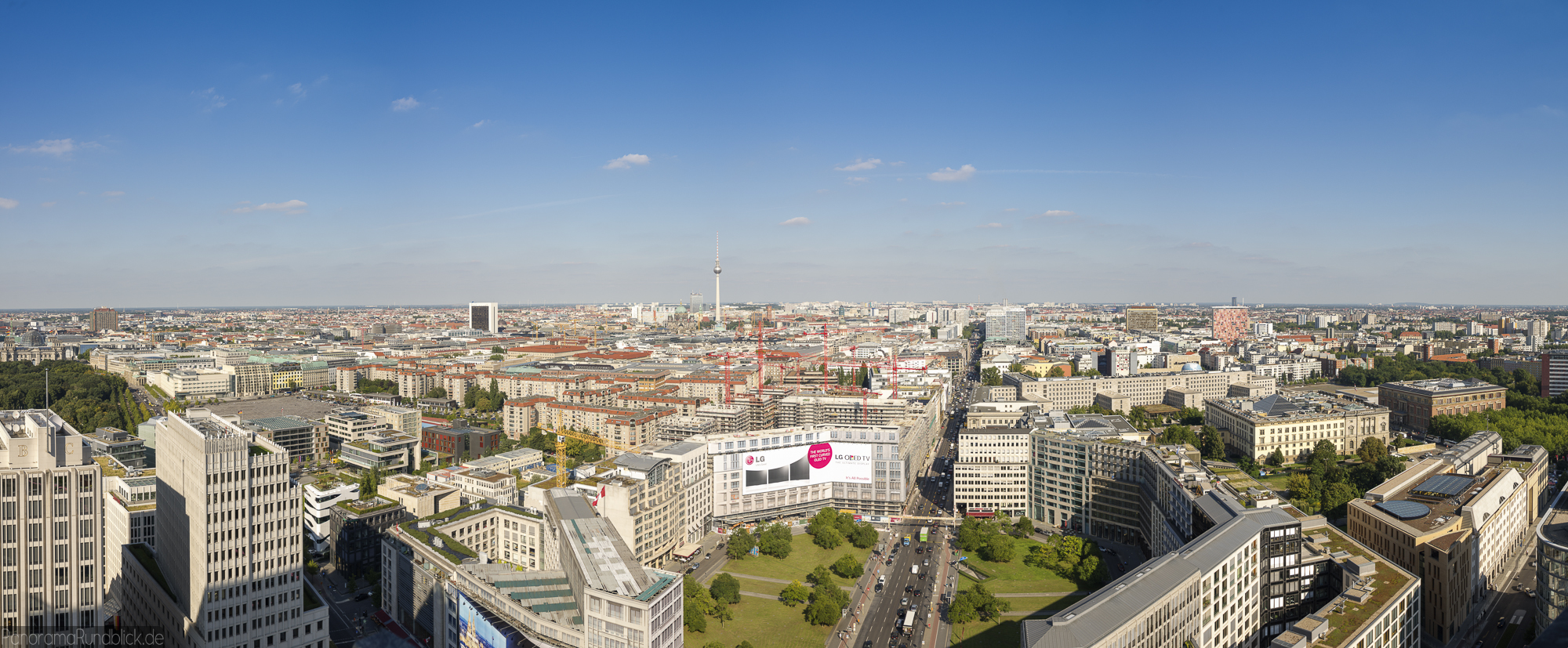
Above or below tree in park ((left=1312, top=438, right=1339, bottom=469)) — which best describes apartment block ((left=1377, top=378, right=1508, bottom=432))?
above

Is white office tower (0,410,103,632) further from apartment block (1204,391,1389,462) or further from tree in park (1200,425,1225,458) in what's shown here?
Result: apartment block (1204,391,1389,462)

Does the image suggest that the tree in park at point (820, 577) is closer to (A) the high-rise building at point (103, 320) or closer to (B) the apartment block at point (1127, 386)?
(B) the apartment block at point (1127, 386)

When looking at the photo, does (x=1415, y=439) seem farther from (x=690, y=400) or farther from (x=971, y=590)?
(x=690, y=400)

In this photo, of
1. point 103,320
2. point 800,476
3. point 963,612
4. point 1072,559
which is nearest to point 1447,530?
point 1072,559

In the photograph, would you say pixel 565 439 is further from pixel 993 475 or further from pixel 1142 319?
pixel 1142 319

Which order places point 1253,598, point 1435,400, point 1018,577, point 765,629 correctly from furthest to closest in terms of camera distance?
point 1435,400 → point 1018,577 → point 765,629 → point 1253,598

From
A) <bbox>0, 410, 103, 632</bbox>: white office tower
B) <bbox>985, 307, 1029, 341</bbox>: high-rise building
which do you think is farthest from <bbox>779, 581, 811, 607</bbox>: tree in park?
<bbox>985, 307, 1029, 341</bbox>: high-rise building
